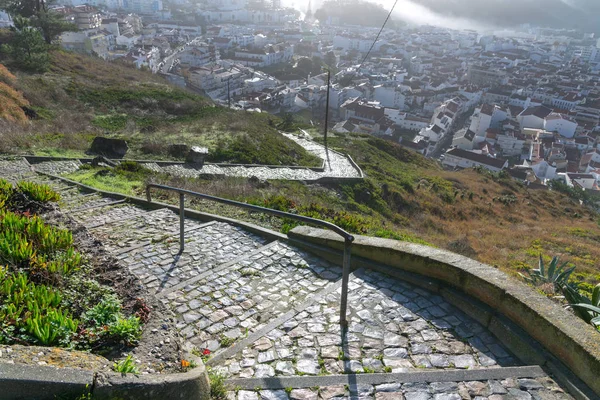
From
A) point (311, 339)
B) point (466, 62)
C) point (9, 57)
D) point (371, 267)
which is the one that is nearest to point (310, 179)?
point (371, 267)

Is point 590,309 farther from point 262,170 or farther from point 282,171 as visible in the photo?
point 282,171

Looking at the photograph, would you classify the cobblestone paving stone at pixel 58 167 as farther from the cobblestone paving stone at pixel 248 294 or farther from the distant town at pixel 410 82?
the distant town at pixel 410 82

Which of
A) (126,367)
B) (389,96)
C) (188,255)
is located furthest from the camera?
(389,96)

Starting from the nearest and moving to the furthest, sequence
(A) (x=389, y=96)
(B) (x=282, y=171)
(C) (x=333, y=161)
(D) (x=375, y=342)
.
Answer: (D) (x=375, y=342), (B) (x=282, y=171), (C) (x=333, y=161), (A) (x=389, y=96)

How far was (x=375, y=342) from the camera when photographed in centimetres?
414

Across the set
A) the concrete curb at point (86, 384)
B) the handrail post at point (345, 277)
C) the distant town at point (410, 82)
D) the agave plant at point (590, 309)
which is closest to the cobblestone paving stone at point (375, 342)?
the handrail post at point (345, 277)

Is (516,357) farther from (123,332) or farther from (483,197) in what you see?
(483,197)

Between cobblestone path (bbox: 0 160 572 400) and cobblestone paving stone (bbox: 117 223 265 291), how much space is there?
0.01 meters

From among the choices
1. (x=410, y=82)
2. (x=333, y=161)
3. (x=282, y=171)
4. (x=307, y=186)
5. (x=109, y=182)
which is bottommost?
(x=333, y=161)

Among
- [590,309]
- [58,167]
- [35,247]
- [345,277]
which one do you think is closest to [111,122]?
[58,167]

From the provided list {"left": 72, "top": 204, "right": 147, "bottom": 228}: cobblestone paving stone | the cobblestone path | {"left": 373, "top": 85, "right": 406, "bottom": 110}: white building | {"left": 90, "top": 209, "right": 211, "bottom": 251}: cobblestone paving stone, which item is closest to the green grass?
{"left": 72, "top": 204, "right": 147, "bottom": 228}: cobblestone paving stone

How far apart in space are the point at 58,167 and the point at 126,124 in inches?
358

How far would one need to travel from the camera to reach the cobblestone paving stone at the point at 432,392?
3.40 metres

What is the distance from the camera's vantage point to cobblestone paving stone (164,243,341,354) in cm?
435
